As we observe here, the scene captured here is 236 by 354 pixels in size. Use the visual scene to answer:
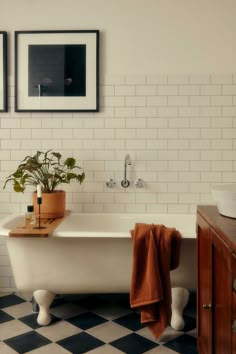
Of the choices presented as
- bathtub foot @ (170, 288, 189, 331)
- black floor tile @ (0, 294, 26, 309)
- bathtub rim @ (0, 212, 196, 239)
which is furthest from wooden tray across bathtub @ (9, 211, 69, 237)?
bathtub foot @ (170, 288, 189, 331)

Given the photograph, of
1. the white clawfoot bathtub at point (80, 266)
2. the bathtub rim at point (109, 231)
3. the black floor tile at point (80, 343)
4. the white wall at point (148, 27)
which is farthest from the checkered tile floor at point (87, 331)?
the white wall at point (148, 27)

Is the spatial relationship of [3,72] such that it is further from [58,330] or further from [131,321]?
[131,321]

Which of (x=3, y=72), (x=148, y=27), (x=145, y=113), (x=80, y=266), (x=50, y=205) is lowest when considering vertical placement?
(x=80, y=266)

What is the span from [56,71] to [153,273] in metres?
1.93

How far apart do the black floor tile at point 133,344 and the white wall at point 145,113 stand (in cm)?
116

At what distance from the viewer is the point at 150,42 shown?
3.40 meters

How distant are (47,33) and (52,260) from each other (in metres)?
1.92

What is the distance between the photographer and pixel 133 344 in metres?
2.52

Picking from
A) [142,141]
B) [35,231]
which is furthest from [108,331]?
[142,141]

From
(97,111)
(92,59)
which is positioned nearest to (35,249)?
(97,111)

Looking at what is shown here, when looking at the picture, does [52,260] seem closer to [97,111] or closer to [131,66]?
[97,111]

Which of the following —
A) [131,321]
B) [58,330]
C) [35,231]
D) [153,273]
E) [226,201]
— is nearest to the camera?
[226,201]

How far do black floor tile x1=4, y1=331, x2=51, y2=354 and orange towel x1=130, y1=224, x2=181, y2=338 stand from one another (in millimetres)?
635

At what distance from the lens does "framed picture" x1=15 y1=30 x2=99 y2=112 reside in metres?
3.40
